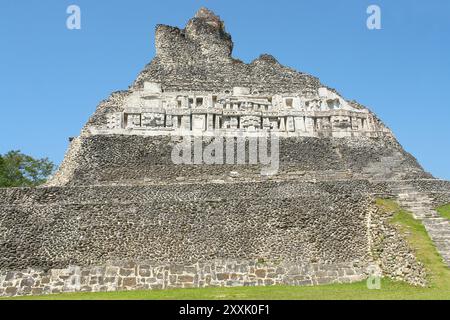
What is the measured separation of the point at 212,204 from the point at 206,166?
15.3 ft

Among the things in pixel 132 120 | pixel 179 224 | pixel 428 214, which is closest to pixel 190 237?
pixel 179 224

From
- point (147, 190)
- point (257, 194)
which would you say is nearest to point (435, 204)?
point (257, 194)

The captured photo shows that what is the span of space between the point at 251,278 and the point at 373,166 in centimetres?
1001

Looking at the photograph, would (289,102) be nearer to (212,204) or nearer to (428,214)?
(212,204)

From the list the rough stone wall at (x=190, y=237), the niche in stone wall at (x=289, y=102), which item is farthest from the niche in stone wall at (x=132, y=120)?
the niche in stone wall at (x=289, y=102)

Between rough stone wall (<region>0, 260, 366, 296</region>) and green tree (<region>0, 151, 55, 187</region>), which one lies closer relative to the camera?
rough stone wall (<region>0, 260, 366, 296</region>)

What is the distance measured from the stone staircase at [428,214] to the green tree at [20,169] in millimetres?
33276

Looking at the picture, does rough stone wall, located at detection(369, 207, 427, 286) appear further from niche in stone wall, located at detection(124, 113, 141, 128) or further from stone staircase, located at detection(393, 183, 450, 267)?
niche in stone wall, located at detection(124, 113, 141, 128)

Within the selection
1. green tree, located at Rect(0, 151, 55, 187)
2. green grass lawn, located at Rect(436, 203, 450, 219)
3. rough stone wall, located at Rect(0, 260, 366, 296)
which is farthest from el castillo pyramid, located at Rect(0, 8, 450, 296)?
green tree, located at Rect(0, 151, 55, 187)

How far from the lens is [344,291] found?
15234 mm

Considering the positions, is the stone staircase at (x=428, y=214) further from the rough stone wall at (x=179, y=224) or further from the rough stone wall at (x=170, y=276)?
the rough stone wall at (x=170, y=276)

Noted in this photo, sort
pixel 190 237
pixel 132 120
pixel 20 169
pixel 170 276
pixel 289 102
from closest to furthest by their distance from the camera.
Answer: pixel 170 276, pixel 190 237, pixel 132 120, pixel 289 102, pixel 20 169

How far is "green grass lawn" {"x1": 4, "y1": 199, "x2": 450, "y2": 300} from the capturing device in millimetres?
14016

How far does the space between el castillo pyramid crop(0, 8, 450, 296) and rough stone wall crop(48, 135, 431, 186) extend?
7cm
